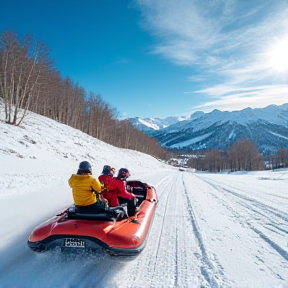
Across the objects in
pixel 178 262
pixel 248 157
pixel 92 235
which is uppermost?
pixel 248 157

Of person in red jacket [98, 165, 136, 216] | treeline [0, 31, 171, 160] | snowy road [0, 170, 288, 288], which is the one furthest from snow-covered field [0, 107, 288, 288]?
treeline [0, 31, 171, 160]

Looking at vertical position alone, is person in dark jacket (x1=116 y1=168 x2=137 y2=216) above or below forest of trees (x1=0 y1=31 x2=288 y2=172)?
below

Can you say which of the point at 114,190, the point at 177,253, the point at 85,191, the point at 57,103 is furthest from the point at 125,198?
the point at 57,103

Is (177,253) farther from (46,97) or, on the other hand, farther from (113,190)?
(46,97)

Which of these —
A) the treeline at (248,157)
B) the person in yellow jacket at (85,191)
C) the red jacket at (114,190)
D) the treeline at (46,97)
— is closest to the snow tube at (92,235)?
the person in yellow jacket at (85,191)

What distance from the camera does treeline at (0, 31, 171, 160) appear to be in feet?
60.7

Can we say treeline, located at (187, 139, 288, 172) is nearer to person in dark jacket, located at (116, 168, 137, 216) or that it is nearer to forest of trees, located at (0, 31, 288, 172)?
forest of trees, located at (0, 31, 288, 172)

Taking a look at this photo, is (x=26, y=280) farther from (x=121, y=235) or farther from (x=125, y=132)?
(x=125, y=132)

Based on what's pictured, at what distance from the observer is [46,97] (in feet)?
107

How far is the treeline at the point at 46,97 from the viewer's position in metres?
18.5

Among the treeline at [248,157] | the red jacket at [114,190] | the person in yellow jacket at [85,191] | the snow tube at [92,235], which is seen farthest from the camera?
the treeline at [248,157]

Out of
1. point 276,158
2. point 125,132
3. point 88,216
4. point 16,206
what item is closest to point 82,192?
point 88,216

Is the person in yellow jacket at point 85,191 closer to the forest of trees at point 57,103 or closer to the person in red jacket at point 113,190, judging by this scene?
the person in red jacket at point 113,190

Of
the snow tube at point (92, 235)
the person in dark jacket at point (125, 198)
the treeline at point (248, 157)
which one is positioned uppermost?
the treeline at point (248, 157)
